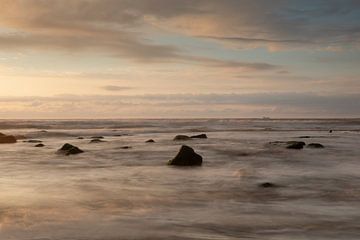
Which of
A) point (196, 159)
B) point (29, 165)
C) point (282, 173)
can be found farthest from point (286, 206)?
point (29, 165)

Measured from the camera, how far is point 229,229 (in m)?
9.65

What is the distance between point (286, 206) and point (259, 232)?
3.15 metres

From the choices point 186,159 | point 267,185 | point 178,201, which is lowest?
point 178,201

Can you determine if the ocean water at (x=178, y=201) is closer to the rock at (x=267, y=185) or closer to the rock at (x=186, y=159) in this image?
the rock at (x=267, y=185)

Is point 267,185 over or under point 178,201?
over

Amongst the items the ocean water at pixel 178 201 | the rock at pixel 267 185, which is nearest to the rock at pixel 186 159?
the ocean water at pixel 178 201

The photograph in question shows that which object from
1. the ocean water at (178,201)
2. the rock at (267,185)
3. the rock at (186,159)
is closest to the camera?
the ocean water at (178,201)

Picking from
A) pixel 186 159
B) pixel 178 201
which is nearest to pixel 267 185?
pixel 178 201

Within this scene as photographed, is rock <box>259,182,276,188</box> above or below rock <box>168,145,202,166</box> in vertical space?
below

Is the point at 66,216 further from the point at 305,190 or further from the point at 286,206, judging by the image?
the point at 305,190

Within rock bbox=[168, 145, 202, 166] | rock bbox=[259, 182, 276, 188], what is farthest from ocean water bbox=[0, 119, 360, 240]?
rock bbox=[168, 145, 202, 166]

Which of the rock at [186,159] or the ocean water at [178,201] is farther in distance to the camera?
the rock at [186,159]

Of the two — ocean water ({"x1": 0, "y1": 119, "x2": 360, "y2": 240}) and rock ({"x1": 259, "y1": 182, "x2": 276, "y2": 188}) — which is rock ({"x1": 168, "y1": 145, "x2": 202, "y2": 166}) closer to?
ocean water ({"x1": 0, "y1": 119, "x2": 360, "y2": 240})

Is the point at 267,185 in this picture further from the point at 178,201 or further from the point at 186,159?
the point at 186,159
